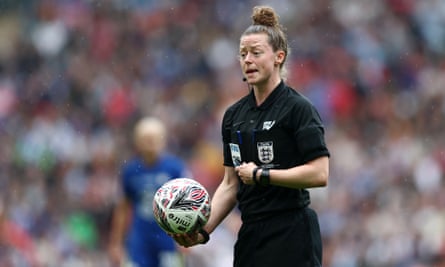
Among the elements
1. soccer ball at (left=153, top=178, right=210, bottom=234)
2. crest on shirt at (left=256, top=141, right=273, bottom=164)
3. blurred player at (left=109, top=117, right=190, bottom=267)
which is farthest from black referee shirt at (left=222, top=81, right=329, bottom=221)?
blurred player at (left=109, top=117, right=190, bottom=267)

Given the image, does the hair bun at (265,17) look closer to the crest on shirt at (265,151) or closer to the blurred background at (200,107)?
the crest on shirt at (265,151)

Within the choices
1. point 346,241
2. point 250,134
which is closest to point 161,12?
point 346,241

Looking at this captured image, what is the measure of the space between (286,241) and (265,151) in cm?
50

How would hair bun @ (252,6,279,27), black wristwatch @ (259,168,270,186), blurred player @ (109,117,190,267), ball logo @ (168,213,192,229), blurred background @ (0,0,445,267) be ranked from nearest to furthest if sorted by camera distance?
black wristwatch @ (259,168,270,186)
ball logo @ (168,213,192,229)
hair bun @ (252,6,279,27)
blurred player @ (109,117,190,267)
blurred background @ (0,0,445,267)

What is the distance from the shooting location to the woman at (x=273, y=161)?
18.2 ft

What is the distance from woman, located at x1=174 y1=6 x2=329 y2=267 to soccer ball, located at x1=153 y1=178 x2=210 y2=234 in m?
0.09

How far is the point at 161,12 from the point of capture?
17.1 metres

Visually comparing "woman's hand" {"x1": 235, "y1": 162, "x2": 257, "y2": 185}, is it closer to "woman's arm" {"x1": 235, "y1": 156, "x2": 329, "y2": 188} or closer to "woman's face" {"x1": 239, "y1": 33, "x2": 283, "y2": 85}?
"woman's arm" {"x1": 235, "y1": 156, "x2": 329, "y2": 188}

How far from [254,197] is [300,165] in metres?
0.32

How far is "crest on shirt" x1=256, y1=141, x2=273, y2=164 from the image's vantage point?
5.70 metres

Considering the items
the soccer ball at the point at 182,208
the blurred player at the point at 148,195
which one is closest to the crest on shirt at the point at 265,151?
the soccer ball at the point at 182,208

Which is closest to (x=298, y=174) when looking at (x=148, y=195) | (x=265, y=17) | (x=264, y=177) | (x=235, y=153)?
(x=264, y=177)

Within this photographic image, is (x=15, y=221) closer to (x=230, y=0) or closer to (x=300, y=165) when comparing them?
(x=230, y=0)

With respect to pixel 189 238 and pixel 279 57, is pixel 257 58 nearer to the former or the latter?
pixel 279 57
